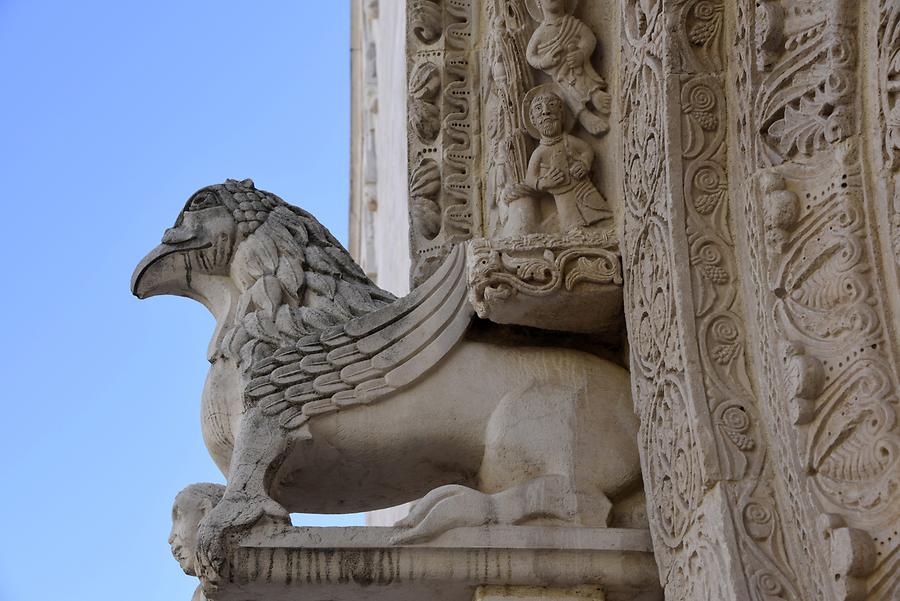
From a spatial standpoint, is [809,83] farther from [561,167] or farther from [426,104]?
[426,104]

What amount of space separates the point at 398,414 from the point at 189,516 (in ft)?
1.75

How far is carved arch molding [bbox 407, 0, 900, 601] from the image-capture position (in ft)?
7.62

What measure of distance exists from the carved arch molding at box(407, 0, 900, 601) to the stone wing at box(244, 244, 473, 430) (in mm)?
199

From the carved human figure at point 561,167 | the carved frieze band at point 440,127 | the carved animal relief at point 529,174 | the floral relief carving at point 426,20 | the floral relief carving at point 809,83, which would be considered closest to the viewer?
the floral relief carving at point 809,83

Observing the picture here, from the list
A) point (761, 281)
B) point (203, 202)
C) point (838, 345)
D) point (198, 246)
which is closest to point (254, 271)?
point (198, 246)

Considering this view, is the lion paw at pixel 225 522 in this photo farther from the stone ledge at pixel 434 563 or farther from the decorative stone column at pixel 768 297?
the decorative stone column at pixel 768 297

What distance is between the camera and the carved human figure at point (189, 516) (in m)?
3.30

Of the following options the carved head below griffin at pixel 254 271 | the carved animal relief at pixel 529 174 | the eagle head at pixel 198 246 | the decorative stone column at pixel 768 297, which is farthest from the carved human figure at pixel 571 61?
the eagle head at pixel 198 246

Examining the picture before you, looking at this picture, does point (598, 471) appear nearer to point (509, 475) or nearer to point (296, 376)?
point (509, 475)

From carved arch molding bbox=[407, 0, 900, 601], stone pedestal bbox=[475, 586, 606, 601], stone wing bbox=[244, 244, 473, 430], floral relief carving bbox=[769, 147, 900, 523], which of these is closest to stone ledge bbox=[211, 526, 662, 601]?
stone pedestal bbox=[475, 586, 606, 601]

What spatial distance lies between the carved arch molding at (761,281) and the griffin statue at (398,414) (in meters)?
0.19

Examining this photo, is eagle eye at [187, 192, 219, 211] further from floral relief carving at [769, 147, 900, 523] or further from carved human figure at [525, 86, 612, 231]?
floral relief carving at [769, 147, 900, 523]

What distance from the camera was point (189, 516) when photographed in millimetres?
3318

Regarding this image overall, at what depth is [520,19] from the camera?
11.4 feet
